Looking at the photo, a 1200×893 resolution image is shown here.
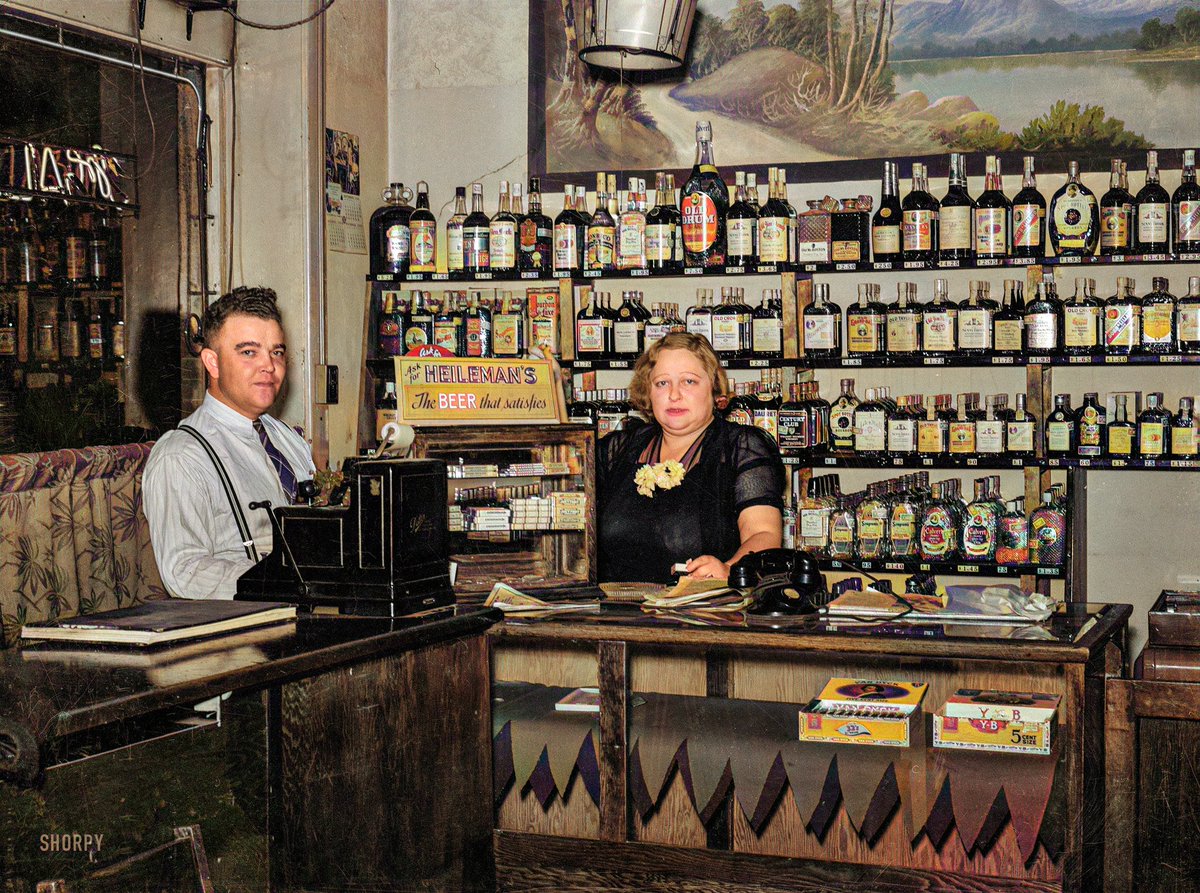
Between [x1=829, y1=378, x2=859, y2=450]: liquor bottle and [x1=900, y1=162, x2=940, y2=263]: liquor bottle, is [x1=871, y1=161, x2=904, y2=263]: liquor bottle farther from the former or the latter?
[x1=829, y1=378, x2=859, y2=450]: liquor bottle

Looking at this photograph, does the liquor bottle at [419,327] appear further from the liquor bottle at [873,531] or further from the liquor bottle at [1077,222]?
the liquor bottle at [1077,222]

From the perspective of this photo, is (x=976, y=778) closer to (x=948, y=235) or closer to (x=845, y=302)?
(x=948, y=235)

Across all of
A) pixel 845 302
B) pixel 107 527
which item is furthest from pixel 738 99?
pixel 107 527

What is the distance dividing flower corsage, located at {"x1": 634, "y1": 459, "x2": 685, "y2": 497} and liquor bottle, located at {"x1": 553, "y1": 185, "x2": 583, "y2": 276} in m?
1.98

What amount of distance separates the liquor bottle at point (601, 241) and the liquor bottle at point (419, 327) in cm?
75

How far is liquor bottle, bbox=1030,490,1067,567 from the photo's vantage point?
479 centimetres

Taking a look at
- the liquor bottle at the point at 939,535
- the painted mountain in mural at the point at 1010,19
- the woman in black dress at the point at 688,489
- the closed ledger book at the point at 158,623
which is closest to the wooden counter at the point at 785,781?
Result: the closed ledger book at the point at 158,623

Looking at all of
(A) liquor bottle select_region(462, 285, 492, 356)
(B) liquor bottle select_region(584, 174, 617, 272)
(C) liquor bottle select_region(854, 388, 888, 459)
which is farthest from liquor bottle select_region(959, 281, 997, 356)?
(A) liquor bottle select_region(462, 285, 492, 356)

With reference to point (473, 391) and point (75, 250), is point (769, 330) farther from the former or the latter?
point (75, 250)

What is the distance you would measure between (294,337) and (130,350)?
2.39 feet

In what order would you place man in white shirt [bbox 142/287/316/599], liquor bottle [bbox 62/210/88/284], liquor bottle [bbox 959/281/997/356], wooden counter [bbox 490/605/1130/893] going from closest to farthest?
wooden counter [bbox 490/605/1130/893]
man in white shirt [bbox 142/287/316/599]
liquor bottle [bbox 62/210/88/284]
liquor bottle [bbox 959/281/997/356]

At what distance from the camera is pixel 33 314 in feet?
14.2

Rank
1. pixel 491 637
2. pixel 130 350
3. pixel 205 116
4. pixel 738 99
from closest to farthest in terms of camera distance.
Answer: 1. pixel 491 637
2. pixel 130 350
3. pixel 205 116
4. pixel 738 99

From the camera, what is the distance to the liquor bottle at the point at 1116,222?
477cm
